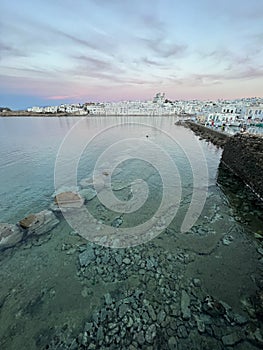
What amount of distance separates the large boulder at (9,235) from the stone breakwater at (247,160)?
12702 millimetres

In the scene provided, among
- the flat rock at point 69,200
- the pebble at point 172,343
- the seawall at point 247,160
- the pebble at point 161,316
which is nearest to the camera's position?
the pebble at point 172,343

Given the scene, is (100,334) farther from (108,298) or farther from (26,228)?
(26,228)

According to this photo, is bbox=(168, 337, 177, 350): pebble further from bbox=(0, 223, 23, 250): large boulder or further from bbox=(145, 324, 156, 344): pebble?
bbox=(0, 223, 23, 250): large boulder

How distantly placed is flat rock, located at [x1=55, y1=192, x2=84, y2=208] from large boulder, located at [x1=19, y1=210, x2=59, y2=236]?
1.12 meters

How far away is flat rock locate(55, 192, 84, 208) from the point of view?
9001mm

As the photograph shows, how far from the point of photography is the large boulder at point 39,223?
23.5 feet

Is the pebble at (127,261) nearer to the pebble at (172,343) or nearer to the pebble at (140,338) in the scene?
the pebble at (140,338)

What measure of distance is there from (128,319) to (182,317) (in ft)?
4.37

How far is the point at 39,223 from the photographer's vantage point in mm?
7441

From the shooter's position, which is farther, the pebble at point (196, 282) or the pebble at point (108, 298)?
the pebble at point (196, 282)

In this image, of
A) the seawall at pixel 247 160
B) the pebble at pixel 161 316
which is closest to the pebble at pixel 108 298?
the pebble at pixel 161 316

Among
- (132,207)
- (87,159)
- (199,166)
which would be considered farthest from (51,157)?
(199,166)

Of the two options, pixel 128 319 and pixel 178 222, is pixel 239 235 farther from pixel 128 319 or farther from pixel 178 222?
pixel 128 319

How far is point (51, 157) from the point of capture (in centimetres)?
1947
